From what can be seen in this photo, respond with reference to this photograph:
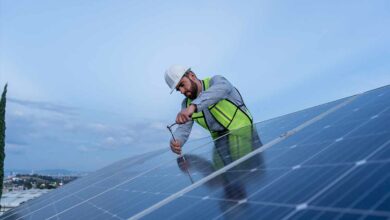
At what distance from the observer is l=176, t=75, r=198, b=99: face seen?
688cm

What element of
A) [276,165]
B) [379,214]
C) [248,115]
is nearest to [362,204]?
[379,214]

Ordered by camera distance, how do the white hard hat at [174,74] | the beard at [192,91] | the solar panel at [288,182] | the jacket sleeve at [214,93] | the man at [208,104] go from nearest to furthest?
1. the solar panel at [288,182]
2. the jacket sleeve at [214,93]
3. the man at [208,104]
4. the white hard hat at [174,74]
5. the beard at [192,91]

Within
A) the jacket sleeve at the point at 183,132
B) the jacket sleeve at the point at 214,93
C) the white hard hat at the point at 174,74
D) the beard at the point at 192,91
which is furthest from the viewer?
A: the jacket sleeve at the point at 183,132

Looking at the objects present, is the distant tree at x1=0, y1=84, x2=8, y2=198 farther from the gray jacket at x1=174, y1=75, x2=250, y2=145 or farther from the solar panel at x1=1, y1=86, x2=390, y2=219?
the solar panel at x1=1, y1=86, x2=390, y2=219

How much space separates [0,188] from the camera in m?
29.4

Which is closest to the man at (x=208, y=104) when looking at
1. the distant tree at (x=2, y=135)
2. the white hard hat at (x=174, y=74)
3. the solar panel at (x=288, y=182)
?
the white hard hat at (x=174, y=74)

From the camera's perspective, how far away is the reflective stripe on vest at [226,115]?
7.25 meters

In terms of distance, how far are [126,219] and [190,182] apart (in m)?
0.84

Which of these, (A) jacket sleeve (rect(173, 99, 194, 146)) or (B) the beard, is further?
(A) jacket sleeve (rect(173, 99, 194, 146))

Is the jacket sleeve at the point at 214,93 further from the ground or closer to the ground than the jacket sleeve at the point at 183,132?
further from the ground

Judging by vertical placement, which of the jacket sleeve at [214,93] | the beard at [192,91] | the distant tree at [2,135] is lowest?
the jacket sleeve at [214,93]

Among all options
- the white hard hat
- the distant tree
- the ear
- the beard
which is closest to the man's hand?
the white hard hat

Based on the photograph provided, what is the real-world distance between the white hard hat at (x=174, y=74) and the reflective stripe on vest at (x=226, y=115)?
593mm

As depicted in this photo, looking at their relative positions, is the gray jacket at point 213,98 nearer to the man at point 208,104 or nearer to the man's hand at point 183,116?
the man at point 208,104
